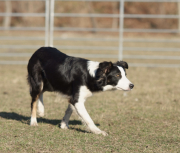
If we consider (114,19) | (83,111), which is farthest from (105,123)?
(114,19)

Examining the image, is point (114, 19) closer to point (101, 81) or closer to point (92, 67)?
point (92, 67)

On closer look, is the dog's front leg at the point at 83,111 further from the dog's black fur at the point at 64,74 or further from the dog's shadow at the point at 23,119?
the dog's shadow at the point at 23,119

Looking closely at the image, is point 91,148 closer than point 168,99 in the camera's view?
Yes

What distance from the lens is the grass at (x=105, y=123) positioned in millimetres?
4723

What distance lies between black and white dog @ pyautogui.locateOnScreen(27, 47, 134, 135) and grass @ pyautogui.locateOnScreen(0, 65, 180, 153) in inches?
12.9

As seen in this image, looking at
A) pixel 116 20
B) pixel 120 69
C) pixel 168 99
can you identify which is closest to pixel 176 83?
pixel 168 99

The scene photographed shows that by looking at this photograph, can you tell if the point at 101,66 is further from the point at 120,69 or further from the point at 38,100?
the point at 38,100

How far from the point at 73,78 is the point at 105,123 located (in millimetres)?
1181

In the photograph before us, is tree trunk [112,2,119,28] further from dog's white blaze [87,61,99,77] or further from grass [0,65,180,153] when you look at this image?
dog's white blaze [87,61,99,77]

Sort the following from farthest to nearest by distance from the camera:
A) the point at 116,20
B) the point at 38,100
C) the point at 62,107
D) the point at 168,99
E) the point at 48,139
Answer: the point at 116,20
the point at 168,99
the point at 62,107
the point at 38,100
the point at 48,139

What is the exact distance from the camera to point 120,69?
5281mm

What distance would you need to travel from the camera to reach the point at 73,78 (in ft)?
17.8

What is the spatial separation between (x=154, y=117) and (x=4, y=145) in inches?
119

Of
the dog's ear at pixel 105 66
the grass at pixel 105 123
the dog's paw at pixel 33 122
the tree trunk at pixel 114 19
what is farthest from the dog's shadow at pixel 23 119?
the tree trunk at pixel 114 19
